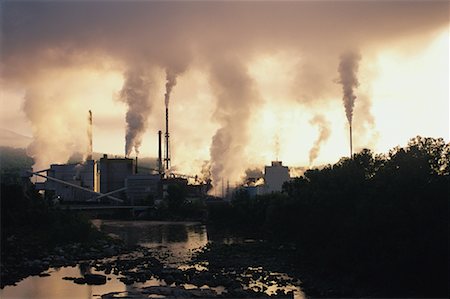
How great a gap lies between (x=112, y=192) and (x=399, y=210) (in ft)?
247

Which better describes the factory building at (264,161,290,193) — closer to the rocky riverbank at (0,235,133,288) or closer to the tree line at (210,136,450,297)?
the rocky riverbank at (0,235,133,288)

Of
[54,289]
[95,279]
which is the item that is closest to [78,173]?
[95,279]

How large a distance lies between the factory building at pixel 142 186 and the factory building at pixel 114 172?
5804 mm

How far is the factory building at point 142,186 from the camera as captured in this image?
90438 millimetres

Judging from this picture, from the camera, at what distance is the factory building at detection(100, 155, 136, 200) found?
97750 mm

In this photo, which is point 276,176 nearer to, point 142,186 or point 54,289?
point 142,186

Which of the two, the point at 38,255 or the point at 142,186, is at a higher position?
the point at 142,186

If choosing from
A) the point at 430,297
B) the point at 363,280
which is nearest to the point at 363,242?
the point at 363,280

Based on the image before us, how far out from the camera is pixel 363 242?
22.3 meters

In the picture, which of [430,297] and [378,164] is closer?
[430,297]

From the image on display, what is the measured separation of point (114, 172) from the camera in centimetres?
9856

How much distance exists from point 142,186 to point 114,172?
32.8 feet

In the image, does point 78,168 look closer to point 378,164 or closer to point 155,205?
point 155,205

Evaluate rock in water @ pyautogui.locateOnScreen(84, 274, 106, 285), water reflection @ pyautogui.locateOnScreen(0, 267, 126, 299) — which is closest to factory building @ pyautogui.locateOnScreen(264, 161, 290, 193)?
water reflection @ pyautogui.locateOnScreen(0, 267, 126, 299)
